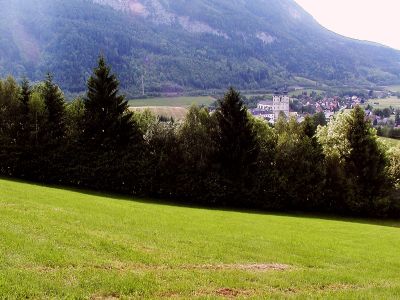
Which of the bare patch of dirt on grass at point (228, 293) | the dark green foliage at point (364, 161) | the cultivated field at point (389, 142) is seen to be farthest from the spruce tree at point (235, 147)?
the bare patch of dirt on grass at point (228, 293)

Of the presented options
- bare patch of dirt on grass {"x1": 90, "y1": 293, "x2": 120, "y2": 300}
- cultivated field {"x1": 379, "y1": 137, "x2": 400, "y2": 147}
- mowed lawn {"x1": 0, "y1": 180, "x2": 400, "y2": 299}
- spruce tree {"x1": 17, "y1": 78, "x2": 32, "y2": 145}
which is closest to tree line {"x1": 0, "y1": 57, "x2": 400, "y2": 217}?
spruce tree {"x1": 17, "y1": 78, "x2": 32, "y2": 145}

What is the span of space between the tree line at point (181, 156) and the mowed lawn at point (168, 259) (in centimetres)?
2560

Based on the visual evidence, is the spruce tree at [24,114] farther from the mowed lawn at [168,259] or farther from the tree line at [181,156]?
the mowed lawn at [168,259]

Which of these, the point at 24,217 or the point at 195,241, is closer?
the point at 24,217

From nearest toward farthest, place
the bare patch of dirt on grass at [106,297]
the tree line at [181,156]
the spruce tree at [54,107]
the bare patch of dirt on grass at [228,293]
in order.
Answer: the bare patch of dirt on grass at [106,297], the bare patch of dirt on grass at [228,293], the tree line at [181,156], the spruce tree at [54,107]

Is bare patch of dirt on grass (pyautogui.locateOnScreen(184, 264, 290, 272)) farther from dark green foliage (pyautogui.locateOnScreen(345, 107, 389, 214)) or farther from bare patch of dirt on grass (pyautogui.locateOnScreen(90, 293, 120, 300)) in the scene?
dark green foliage (pyautogui.locateOnScreen(345, 107, 389, 214))

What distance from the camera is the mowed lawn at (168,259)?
13195 mm

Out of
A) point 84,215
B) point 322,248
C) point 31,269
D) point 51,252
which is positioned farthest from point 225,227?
point 31,269

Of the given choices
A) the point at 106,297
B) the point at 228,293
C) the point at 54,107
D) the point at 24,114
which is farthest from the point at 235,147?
the point at 106,297

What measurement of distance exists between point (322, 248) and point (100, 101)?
40.2 meters

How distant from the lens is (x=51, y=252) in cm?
1553

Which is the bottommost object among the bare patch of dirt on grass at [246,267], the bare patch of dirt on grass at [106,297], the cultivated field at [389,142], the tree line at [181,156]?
the bare patch of dirt on grass at [246,267]

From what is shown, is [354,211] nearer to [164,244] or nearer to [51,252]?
[164,244]

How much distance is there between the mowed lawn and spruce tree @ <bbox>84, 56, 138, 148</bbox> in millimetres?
26806
